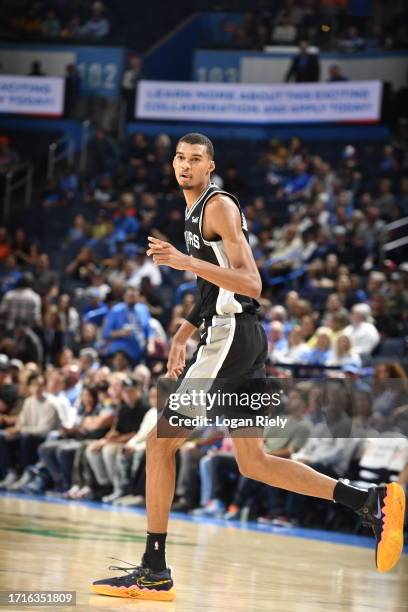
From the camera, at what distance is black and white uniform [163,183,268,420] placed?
5117 mm

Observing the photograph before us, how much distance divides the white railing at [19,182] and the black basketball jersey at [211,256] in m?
17.2

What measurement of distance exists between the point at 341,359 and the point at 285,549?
3.96m

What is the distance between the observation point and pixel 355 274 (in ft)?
52.1

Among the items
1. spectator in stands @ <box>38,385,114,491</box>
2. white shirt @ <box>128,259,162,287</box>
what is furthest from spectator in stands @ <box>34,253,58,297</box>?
spectator in stands @ <box>38,385,114,491</box>

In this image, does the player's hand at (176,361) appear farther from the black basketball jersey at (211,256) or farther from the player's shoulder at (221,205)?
the player's shoulder at (221,205)

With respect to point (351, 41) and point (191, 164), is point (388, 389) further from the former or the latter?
A: point (351, 41)

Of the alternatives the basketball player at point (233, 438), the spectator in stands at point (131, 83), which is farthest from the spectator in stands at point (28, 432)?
the spectator in stands at point (131, 83)

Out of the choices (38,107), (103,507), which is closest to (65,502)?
(103,507)

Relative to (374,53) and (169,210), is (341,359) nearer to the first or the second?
(169,210)

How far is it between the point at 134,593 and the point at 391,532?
1.20 metres

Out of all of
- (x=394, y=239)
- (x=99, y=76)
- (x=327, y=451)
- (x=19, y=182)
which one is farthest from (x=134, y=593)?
(x=99, y=76)

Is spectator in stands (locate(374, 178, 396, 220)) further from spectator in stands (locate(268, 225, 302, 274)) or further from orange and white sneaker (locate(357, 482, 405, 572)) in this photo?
orange and white sneaker (locate(357, 482, 405, 572))

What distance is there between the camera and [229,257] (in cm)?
502

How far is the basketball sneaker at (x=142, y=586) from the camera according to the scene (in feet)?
16.5
